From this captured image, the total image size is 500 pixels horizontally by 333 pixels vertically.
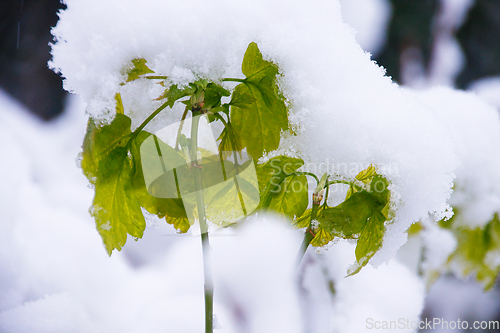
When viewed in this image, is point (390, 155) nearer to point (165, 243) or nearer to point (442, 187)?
point (442, 187)

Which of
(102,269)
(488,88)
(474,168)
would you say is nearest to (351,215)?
(102,269)

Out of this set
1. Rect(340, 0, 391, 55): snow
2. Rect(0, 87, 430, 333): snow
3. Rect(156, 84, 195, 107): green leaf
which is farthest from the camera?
Rect(340, 0, 391, 55): snow

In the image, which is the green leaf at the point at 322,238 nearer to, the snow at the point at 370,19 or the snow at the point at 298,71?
the snow at the point at 298,71

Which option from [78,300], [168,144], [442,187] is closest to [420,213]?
[442,187]

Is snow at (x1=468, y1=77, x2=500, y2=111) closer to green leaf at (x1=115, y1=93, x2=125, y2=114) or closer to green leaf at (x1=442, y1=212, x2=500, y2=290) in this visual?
green leaf at (x1=442, y1=212, x2=500, y2=290)

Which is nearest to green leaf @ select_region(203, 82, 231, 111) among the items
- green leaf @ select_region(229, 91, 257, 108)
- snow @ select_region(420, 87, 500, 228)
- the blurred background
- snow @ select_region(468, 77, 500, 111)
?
green leaf @ select_region(229, 91, 257, 108)

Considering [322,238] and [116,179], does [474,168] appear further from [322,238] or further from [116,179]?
[116,179]
